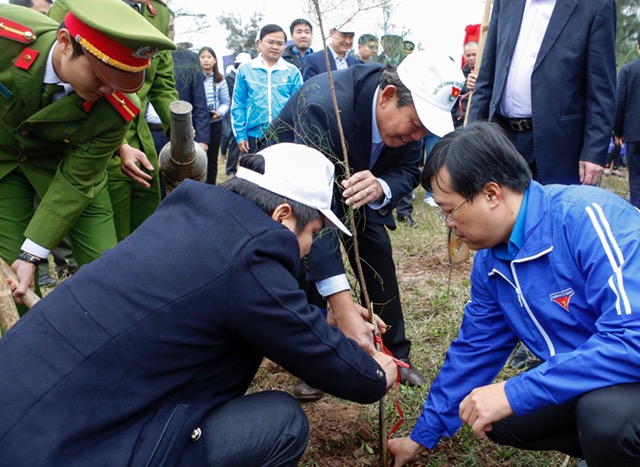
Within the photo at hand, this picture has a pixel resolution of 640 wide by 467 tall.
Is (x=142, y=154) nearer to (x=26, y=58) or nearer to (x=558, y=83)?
(x=26, y=58)

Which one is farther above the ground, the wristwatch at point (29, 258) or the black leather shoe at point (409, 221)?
the wristwatch at point (29, 258)

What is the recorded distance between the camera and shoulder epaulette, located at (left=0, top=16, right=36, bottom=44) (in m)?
2.52

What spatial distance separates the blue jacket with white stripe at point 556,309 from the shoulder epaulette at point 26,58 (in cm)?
203

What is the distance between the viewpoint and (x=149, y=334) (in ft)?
5.16

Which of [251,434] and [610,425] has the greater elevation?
[610,425]

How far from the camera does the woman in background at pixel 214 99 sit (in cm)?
691

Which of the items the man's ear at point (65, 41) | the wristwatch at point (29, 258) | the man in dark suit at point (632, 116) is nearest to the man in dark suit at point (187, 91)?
the wristwatch at point (29, 258)

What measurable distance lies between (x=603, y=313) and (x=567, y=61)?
1.96m

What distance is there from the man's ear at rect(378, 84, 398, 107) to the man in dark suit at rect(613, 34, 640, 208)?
14.7ft

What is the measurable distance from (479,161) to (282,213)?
0.67m

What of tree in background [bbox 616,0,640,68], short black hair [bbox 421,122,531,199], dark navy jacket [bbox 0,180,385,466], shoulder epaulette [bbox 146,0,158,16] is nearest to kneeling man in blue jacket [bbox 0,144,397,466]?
dark navy jacket [bbox 0,180,385,466]

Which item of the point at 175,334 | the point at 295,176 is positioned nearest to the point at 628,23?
the point at 295,176

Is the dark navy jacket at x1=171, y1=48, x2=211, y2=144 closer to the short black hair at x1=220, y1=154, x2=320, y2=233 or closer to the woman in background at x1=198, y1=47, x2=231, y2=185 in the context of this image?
the woman in background at x1=198, y1=47, x2=231, y2=185

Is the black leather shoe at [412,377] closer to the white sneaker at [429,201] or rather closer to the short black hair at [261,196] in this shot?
the short black hair at [261,196]
